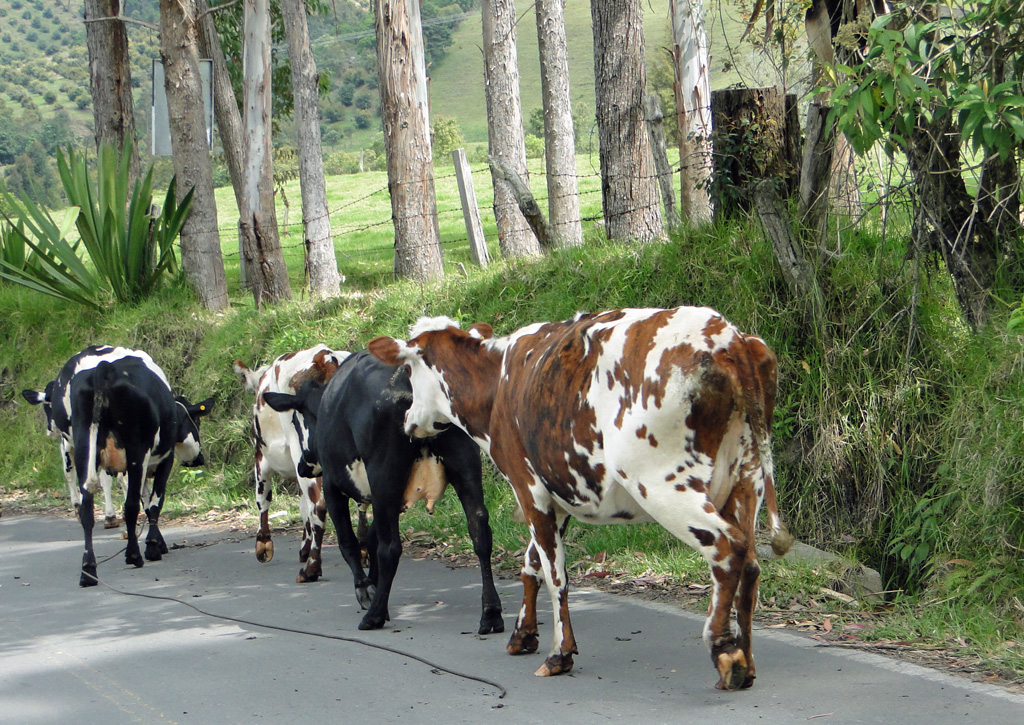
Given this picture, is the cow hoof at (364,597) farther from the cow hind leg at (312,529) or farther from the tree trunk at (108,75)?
the tree trunk at (108,75)

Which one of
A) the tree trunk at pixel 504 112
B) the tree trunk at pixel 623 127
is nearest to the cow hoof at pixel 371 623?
the tree trunk at pixel 623 127

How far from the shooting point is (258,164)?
14828 mm

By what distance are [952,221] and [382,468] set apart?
4.11m

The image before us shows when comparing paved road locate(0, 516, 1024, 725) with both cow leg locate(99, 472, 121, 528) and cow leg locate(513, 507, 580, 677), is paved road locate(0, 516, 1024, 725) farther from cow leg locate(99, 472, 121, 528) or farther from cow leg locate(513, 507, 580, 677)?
cow leg locate(99, 472, 121, 528)

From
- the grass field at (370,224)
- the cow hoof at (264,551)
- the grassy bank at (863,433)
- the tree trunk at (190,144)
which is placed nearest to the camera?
the grassy bank at (863,433)

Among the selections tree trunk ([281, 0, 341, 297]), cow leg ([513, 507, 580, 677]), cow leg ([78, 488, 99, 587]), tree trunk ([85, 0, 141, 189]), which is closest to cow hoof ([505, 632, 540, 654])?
cow leg ([513, 507, 580, 677])

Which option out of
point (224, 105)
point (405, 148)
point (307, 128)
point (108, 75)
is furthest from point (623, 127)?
point (307, 128)

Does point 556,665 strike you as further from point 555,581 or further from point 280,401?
point 280,401

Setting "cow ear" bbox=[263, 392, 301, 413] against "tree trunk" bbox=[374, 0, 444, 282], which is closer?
"cow ear" bbox=[263, 392, 301, 413]

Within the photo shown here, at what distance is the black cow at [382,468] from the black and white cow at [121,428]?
2.55 meters

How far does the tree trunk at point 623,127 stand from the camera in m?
11.0

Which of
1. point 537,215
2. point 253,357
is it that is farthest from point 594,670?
point 253,357

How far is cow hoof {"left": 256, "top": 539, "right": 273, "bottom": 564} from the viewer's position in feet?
29.0

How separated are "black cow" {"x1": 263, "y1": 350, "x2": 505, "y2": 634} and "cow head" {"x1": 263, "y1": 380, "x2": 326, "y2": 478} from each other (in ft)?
1.90
